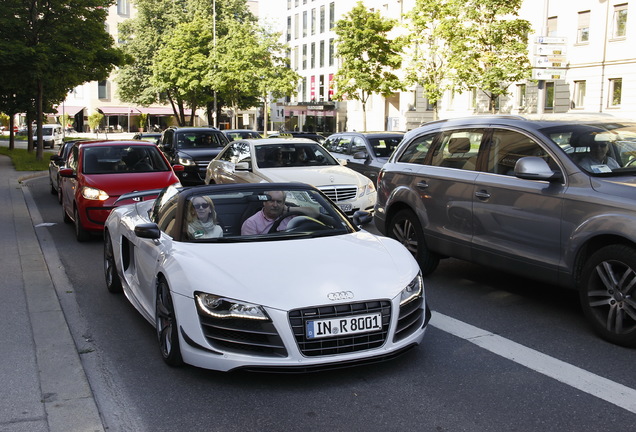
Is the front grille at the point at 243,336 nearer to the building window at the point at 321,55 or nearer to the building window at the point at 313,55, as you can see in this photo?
the building window at the point at 321,55

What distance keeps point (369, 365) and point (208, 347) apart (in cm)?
119

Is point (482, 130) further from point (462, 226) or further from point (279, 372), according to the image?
point (279, 372)

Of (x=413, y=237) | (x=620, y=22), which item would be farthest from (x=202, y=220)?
(x=620, y=22)

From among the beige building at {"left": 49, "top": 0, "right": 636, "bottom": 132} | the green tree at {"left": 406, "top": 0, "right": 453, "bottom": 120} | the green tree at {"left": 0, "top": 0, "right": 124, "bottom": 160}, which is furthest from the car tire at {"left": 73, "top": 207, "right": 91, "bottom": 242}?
the green tree at {"left": 406, "top": 0, "right": 453, "bottom": 120}

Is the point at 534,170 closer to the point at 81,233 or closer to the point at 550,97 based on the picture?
the point at 81,233

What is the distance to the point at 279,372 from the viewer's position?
4.62 metres

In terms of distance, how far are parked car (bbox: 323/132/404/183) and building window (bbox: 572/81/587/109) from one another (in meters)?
25.5

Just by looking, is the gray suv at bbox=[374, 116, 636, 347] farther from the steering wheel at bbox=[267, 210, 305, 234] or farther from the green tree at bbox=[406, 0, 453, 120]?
the green tree at bbox=[406, 0, 453, 120]

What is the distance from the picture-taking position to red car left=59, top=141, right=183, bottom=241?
11078 millimetres

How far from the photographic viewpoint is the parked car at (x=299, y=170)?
489 inches

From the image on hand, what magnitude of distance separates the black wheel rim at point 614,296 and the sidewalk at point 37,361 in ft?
12.5

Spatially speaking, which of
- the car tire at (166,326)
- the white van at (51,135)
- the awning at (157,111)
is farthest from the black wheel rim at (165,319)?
the awning at (157,111)

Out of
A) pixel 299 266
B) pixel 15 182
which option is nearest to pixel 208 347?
pixel 299 266

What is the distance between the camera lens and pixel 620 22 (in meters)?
37.0
